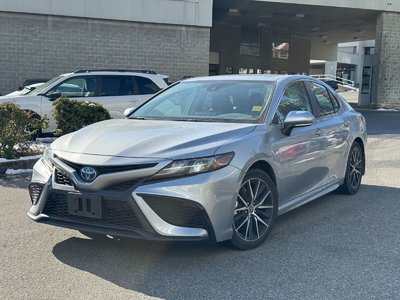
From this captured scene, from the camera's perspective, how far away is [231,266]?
4.07 metres

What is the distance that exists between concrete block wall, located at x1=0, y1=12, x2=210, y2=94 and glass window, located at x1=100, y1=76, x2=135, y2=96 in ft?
26.3

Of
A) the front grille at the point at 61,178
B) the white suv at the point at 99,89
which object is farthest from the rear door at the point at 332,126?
the white suv at the point at 99,89

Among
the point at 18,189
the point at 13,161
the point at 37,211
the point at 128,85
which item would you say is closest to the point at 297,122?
the point at 37,211

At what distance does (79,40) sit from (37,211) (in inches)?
633

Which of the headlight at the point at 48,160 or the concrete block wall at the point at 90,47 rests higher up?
the concrete block wall at the point at 90,47

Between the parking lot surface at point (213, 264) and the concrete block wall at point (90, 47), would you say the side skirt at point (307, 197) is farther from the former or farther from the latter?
the concrete block wall at point (90, 47)

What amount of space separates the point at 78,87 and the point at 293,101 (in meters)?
7.38

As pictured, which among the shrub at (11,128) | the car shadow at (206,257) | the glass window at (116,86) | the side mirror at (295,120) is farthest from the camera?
the glass window at (116,86)

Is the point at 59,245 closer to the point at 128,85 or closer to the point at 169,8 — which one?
the point at 128,85

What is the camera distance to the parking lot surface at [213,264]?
362cm

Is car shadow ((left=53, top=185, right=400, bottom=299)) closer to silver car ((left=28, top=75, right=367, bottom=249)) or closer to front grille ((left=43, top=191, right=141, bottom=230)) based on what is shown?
silver car ((left=28, top=75, right=367, bottom=249))

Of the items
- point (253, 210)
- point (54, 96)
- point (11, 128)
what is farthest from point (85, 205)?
point (54, 96)

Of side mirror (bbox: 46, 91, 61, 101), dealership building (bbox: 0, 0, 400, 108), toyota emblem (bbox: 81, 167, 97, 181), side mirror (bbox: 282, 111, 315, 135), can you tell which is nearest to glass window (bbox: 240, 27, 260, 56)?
dealership building (bbox: 0, 0, 400, 108)

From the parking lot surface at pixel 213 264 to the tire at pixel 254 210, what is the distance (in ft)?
0.41
